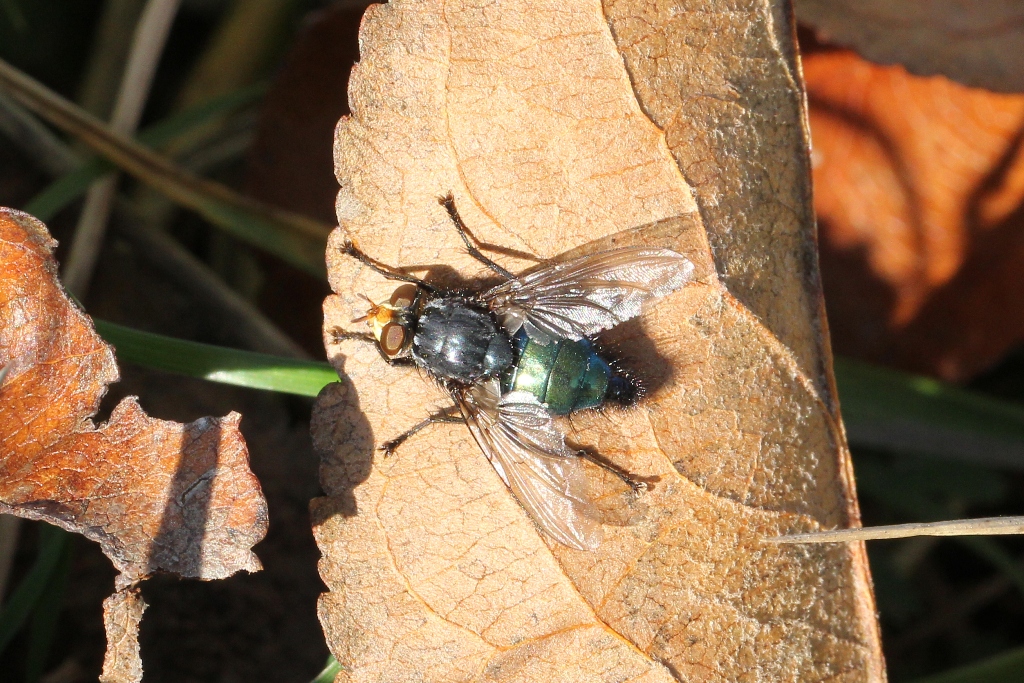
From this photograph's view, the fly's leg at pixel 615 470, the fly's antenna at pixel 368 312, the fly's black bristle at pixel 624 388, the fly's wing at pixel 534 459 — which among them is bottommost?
the fly's wing at pixel 534 459

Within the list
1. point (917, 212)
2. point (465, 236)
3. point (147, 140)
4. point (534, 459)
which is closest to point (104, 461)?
point (465, 236)

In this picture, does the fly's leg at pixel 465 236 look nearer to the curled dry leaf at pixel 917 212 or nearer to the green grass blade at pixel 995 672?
the curled dry leaf at pixel 917 212

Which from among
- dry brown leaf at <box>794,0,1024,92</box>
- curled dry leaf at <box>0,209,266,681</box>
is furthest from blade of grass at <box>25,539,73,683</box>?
dry brown leaf at <box>794,0,1024,92</box>

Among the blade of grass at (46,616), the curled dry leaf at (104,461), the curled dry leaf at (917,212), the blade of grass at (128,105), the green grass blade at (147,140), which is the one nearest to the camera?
the curled dry leaf at (104,461)

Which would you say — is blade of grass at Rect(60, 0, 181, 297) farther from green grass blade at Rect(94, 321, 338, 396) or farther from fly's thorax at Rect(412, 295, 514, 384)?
fly's thorax at Rect(412, 295, 514, 384)

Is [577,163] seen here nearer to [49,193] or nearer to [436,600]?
[436,600]

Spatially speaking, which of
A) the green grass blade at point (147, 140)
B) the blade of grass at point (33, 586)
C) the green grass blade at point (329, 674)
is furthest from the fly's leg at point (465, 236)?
the green grass blade at point (147, 140)
